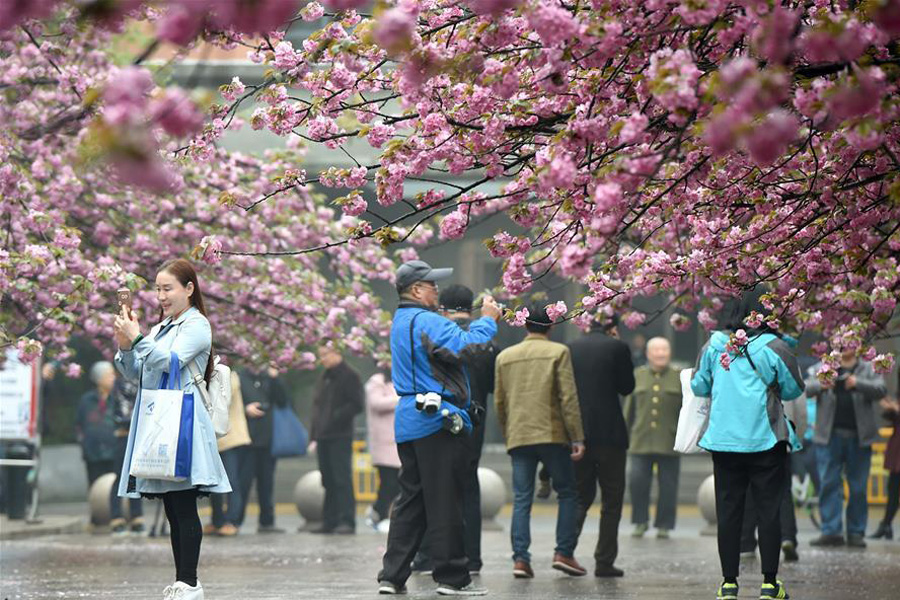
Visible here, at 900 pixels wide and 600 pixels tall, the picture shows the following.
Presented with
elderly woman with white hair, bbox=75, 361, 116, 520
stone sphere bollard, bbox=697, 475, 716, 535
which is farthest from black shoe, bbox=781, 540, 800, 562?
elderly woman with white hair, bbox=75, 361, 116, 520

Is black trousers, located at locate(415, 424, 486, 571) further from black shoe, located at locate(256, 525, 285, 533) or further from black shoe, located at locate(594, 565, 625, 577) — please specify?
black shoe, located at locate(256, 525, 285, 533)

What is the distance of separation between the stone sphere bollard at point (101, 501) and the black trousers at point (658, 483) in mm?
5703

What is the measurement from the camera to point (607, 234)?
551 cm

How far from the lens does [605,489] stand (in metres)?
13.0

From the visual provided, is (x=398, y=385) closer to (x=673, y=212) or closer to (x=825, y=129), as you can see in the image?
(x=673, y=212)

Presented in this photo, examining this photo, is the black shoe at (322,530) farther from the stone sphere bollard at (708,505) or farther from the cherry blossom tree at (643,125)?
the cherry blossom tree at (643,125)

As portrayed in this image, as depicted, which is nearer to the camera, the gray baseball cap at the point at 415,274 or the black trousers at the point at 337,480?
the gray baseball cap at the point at 415,274

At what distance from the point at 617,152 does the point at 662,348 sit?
10544 mm

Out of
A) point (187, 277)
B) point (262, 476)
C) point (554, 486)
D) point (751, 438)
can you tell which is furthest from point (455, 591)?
point (262, 476)

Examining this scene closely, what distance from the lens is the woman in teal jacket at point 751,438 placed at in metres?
10.1

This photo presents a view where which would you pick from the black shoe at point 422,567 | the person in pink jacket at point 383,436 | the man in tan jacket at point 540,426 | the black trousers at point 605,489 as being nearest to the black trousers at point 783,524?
the black trousers at point 605,489

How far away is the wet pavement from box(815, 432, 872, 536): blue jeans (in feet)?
1.18

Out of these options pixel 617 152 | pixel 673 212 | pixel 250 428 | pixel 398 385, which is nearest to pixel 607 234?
pixel 617 152

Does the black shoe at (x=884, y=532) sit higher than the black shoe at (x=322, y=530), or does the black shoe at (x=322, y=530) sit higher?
the black shoe at (x=884, y=532)
